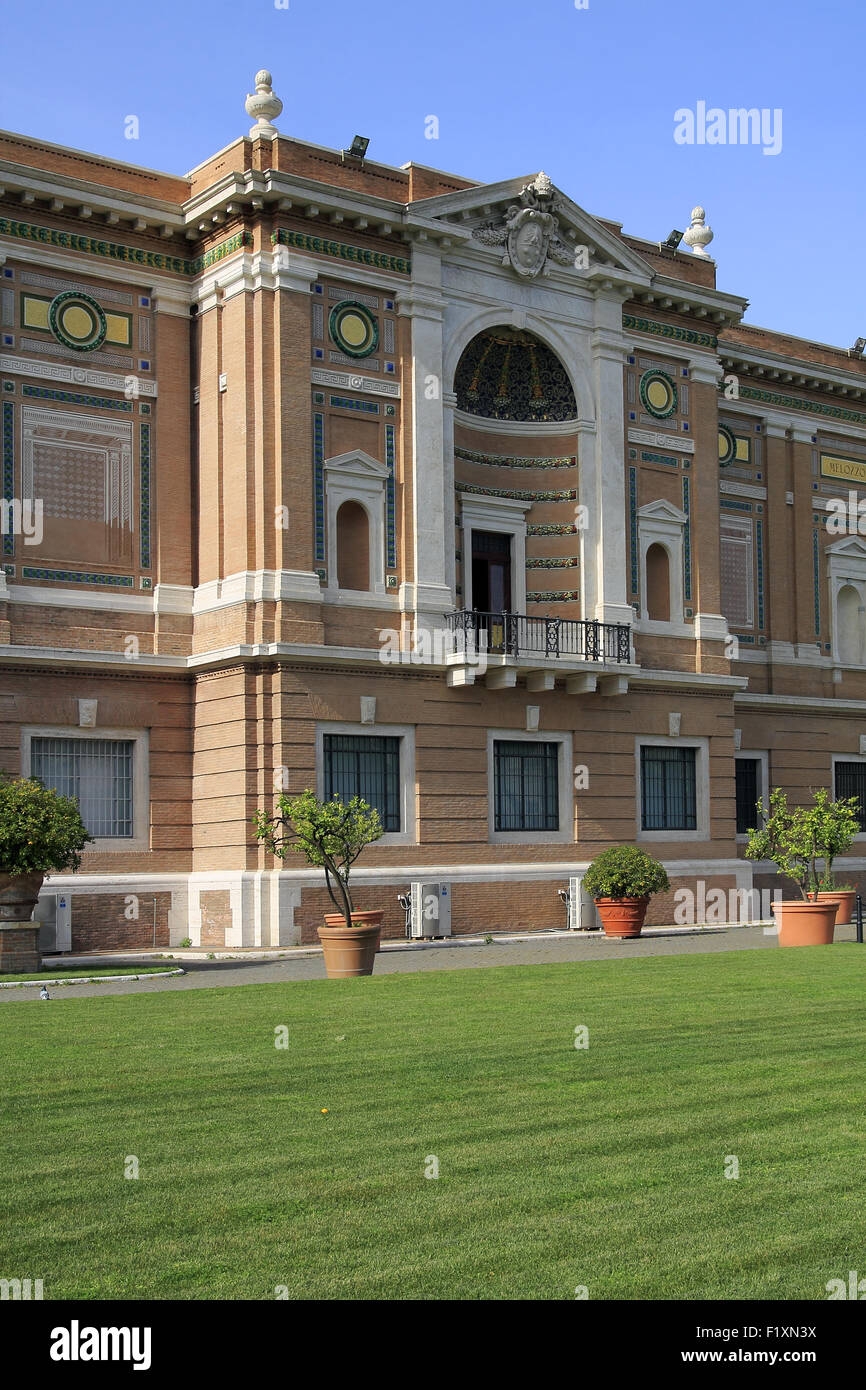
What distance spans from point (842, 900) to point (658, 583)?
9.11m

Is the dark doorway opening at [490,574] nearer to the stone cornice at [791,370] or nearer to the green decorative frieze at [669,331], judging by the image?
the green decorative frieze at [669,331]

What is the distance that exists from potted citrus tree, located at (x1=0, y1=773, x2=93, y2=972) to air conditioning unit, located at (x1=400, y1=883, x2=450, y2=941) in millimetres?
9441

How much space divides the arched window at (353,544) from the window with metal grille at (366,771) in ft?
10.5

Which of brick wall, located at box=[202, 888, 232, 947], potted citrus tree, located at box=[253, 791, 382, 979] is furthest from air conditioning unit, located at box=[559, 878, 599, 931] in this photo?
potted citrus tree, located at box=[253, 791, 382, 979]

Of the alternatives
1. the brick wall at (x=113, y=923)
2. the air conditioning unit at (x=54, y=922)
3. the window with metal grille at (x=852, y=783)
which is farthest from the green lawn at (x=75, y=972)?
the window with metal grille at (x=852, y=783)

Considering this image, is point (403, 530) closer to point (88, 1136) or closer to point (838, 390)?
point (838, 390)

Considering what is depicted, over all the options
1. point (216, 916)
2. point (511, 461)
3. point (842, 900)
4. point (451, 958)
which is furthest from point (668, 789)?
point (451, 958)

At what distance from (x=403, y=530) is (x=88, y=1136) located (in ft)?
78.5

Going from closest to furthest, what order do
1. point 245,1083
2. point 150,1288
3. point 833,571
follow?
1. point 150,1288
2. point 245,1083
3. point 833,571

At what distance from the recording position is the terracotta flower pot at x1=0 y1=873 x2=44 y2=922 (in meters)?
23.1

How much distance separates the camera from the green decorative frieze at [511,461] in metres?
35.6

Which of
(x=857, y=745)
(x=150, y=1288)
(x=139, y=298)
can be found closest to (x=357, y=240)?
(x=139, y=298)
